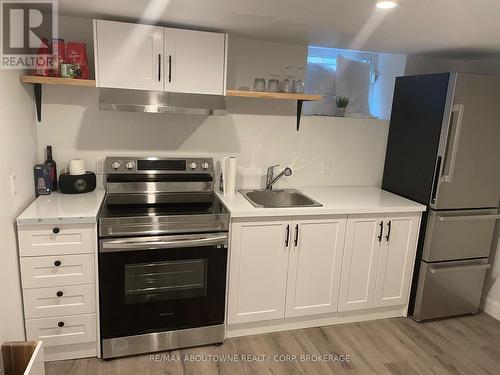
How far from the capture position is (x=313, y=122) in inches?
121

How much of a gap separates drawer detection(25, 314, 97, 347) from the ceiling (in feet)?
5.80

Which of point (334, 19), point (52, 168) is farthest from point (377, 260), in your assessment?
point (52, 168)

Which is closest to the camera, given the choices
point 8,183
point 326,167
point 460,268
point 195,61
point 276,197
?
point 8,183

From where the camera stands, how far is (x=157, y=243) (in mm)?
2221

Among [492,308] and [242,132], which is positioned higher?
[242,132]

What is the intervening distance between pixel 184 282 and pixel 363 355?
1.28 metres

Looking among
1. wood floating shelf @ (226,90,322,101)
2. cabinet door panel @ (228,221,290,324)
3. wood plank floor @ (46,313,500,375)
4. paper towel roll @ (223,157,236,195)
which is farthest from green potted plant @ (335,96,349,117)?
wood plank floor @ (46,313,500,375)

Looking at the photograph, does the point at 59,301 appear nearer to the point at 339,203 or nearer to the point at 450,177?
the point at 339,203

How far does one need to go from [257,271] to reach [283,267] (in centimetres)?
19

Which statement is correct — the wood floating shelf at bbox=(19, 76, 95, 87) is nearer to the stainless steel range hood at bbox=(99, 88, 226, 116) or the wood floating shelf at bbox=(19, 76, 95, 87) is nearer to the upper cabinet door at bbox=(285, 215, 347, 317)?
the stainless steel range hood at bbox=(99, 88, 226, 116)

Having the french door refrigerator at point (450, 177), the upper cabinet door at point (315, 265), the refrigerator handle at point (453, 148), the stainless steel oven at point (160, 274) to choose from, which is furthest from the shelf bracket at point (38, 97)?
the refrigerator handle at point (453, 148)

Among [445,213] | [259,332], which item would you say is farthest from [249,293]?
[445,213]

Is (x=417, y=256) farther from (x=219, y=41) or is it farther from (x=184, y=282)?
(x=219, y=41)

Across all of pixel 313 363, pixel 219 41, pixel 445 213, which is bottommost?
pixel 313 363
